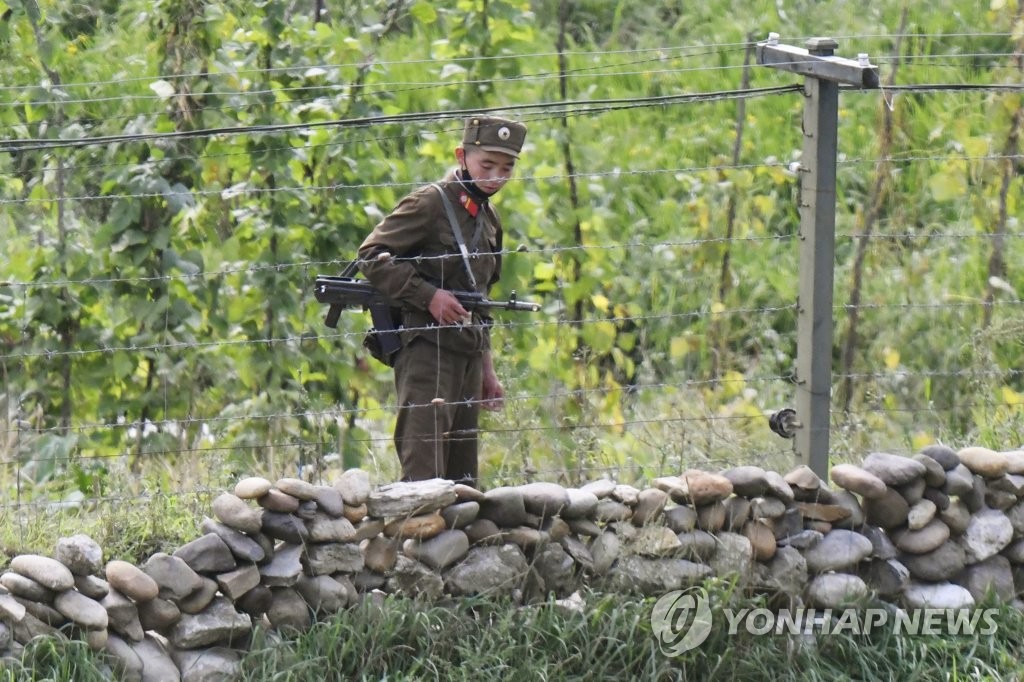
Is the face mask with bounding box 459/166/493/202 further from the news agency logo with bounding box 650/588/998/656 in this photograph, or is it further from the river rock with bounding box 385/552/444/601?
the news agency logo with bounding box 650/588/998/656

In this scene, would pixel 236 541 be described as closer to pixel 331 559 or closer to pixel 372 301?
pixel 331 559

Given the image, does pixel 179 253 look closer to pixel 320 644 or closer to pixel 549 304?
pixel 549 304

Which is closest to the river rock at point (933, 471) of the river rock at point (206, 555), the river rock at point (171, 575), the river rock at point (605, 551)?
the river rock at point (605, 551)

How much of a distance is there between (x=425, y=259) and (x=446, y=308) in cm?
24

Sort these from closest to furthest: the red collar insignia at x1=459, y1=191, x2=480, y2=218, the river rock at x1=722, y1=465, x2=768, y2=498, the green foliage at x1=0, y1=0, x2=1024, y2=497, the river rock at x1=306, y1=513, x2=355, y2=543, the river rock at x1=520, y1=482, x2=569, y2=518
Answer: the river rock at x1=306, y1=513, x2=355, y2=543 < the river rock at x1=520, y1=482, x2=569, y2=518 < the river rock at x1=722, y1=465, x2=768, y2=498 < the red collar insignia at x1=459, y1=191, x2=480, y2=218 < the green foliage at x1=0, y1=0, x2=1024, y2=497

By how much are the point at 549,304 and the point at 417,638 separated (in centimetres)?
384

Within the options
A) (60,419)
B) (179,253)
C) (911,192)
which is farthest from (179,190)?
(911,192)

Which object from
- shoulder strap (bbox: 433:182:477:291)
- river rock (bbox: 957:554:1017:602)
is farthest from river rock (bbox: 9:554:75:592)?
river rock (bbox: 957:554:1017:602)

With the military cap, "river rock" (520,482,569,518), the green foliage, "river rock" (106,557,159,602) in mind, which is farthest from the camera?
the green foliage

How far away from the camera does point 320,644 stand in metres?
5.00

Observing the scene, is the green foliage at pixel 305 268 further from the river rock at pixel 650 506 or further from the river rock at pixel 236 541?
the river rock at pixel 236 541

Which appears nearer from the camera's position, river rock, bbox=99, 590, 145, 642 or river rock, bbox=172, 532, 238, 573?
river rock, bbox=99, 590, 145, 642

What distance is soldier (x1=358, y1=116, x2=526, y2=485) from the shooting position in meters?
5.74

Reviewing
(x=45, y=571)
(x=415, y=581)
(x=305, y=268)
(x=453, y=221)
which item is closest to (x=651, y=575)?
(x=415, y=581)
